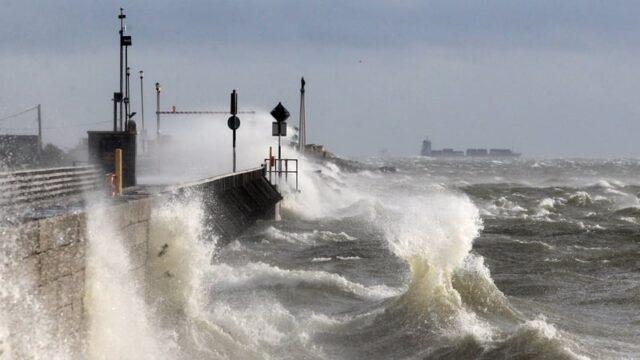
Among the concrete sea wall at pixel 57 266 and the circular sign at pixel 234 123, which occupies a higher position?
the circular sign at pixel 234 123

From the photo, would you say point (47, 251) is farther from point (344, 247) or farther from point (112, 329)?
point (344, 247)

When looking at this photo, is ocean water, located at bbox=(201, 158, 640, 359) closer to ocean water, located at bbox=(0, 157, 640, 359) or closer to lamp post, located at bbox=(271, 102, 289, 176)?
ocean water, located at bbox=(0, 157, 640, 359)

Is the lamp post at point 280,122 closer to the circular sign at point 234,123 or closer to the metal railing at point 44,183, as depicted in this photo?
the circular sign at point 234,123

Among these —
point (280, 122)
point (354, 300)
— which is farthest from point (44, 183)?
point (280, 122)

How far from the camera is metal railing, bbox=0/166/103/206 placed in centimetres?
1410

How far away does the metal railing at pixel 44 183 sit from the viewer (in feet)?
46.3

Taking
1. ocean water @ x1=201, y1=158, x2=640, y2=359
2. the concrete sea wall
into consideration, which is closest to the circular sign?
ocean water @ x1=201, y1=158, x2=640, y2=359

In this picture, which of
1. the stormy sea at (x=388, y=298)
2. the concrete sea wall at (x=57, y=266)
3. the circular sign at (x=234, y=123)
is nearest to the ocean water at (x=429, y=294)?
the stormy sea at (x=388, y=298)

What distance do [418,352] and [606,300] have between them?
5419 millimetres

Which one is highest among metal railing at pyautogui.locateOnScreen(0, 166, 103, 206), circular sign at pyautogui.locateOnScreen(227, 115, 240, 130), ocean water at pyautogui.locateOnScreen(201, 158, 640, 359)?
circular sign at pyautogui.locateOnScreen(227, 115, 240, 130)

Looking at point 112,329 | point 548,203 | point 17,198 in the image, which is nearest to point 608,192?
point 548,203

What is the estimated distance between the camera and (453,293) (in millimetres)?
11945

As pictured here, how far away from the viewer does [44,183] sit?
16.3 m

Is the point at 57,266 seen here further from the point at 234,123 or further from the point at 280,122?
the point at 280,122
